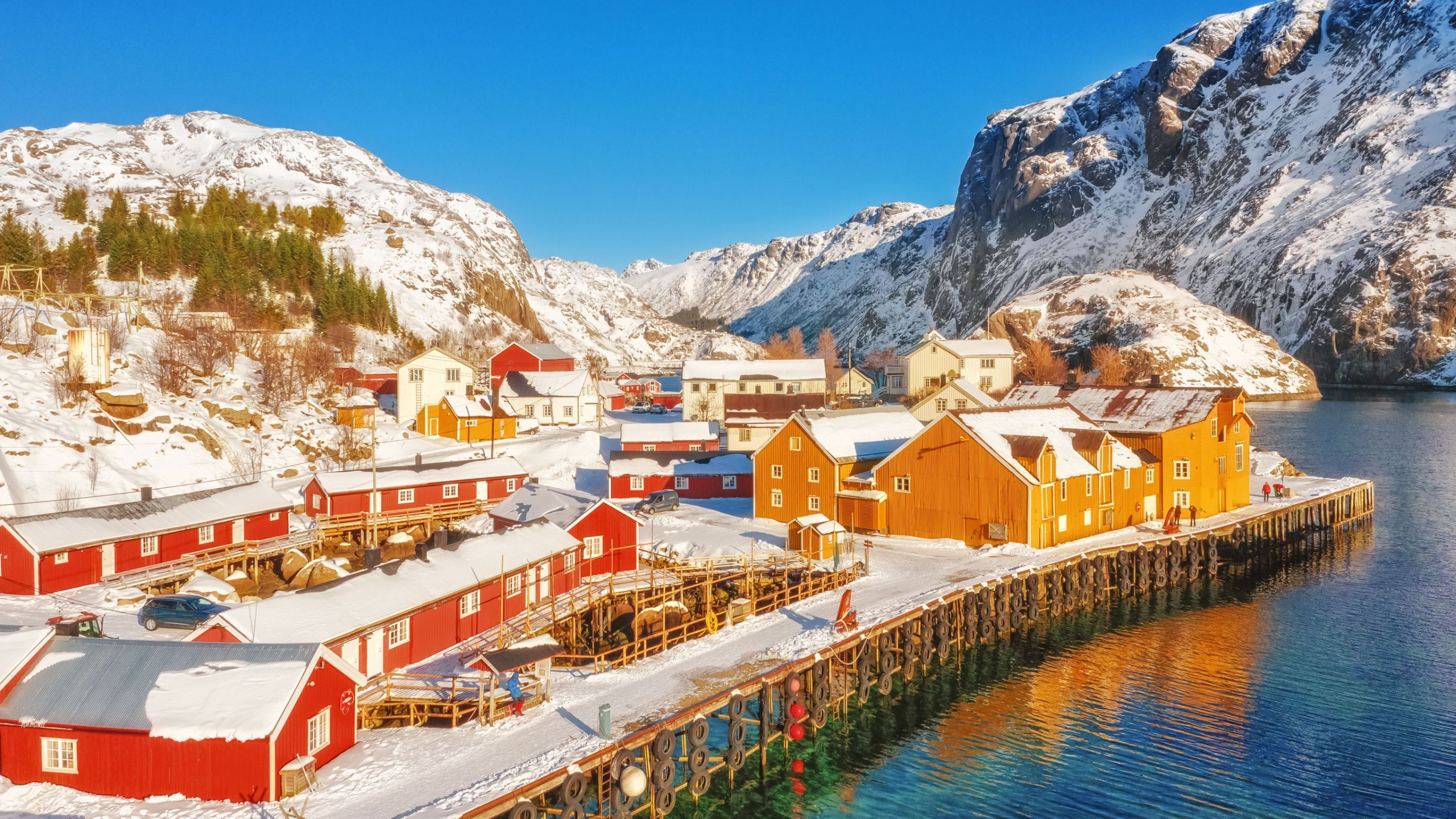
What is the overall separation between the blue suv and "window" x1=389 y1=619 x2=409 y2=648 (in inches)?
300

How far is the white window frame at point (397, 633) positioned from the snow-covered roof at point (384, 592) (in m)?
0.40

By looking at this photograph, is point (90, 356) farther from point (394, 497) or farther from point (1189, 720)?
point (1189, 720)

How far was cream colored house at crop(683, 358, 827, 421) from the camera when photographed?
8862 cm

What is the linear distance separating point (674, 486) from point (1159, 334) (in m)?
114

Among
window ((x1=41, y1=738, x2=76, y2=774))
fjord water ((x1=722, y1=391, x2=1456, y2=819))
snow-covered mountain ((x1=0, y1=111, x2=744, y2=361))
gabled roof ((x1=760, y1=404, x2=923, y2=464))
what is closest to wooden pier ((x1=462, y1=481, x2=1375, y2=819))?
fjord water ((x1=722, y1=391, x2=1456, y2=819))

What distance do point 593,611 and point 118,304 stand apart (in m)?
79.7

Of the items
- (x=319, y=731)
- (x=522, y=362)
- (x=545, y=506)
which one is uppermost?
(x=522, y=362)

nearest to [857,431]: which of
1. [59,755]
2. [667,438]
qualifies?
[667,438]

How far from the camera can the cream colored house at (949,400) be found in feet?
215

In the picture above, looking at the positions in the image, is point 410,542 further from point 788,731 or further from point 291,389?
point 291,389

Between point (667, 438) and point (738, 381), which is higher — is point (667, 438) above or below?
below

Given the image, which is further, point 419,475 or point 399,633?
point 419,475

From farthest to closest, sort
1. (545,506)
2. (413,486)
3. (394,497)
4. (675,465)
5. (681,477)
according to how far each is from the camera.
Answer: (675,465) < (681,477) < (413,486) < (394,497) < (545,506)

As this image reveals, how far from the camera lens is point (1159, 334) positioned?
473ft
